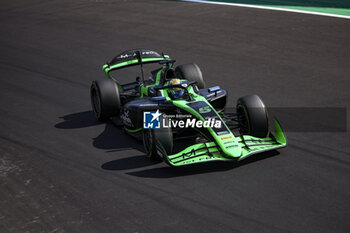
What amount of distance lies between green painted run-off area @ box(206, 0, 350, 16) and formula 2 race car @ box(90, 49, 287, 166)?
1236 centimetres

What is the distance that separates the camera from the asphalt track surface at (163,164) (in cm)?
770

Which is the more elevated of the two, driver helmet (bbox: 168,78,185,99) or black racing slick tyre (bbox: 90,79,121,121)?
driver helmet (bbox: 168,78,185,99)

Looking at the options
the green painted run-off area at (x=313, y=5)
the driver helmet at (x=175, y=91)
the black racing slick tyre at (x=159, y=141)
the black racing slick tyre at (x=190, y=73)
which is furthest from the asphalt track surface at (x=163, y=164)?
the green painted run-off area at (x=313, y=5)

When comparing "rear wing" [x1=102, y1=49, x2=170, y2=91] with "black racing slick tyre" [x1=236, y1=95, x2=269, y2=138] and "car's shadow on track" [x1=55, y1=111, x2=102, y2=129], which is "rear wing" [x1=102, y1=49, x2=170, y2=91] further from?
"black racing slick tyre" [x1=236, y1=95, x2=269, y2=138]

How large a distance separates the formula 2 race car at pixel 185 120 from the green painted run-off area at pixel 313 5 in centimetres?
1236

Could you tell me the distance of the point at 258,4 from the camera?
2395cm

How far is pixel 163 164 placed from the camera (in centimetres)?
947

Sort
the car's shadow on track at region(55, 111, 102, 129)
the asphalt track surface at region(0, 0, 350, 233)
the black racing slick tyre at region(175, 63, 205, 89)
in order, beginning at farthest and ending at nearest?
1. the black racing slick tyre at region(175, 63, 205, 89)
2. the car's shadow on track at region(55, 111, 102, 129)
3. the asphalt track surface at region(0, 0, 350, 233)

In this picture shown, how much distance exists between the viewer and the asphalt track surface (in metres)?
7.70

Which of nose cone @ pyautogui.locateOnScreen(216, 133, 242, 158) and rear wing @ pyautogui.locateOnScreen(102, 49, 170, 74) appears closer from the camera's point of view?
nose cone @ pyautogui.locateOnScreen(216, 133, 242, 158)

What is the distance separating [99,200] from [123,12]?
17.3 m

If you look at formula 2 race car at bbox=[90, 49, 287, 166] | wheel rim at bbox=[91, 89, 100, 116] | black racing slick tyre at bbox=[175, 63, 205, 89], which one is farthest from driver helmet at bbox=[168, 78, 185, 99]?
wheel rim at bbox=[91, 89, 100, 116]

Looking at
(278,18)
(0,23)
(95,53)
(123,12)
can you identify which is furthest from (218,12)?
(0,23)

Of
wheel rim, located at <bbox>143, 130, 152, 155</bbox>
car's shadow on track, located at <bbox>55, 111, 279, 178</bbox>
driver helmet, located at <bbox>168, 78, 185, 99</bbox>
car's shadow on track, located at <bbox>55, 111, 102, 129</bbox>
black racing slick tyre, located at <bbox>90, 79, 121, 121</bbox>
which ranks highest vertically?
driver helmet, located at <bbox>168, 78, 185, 99</bbox>
